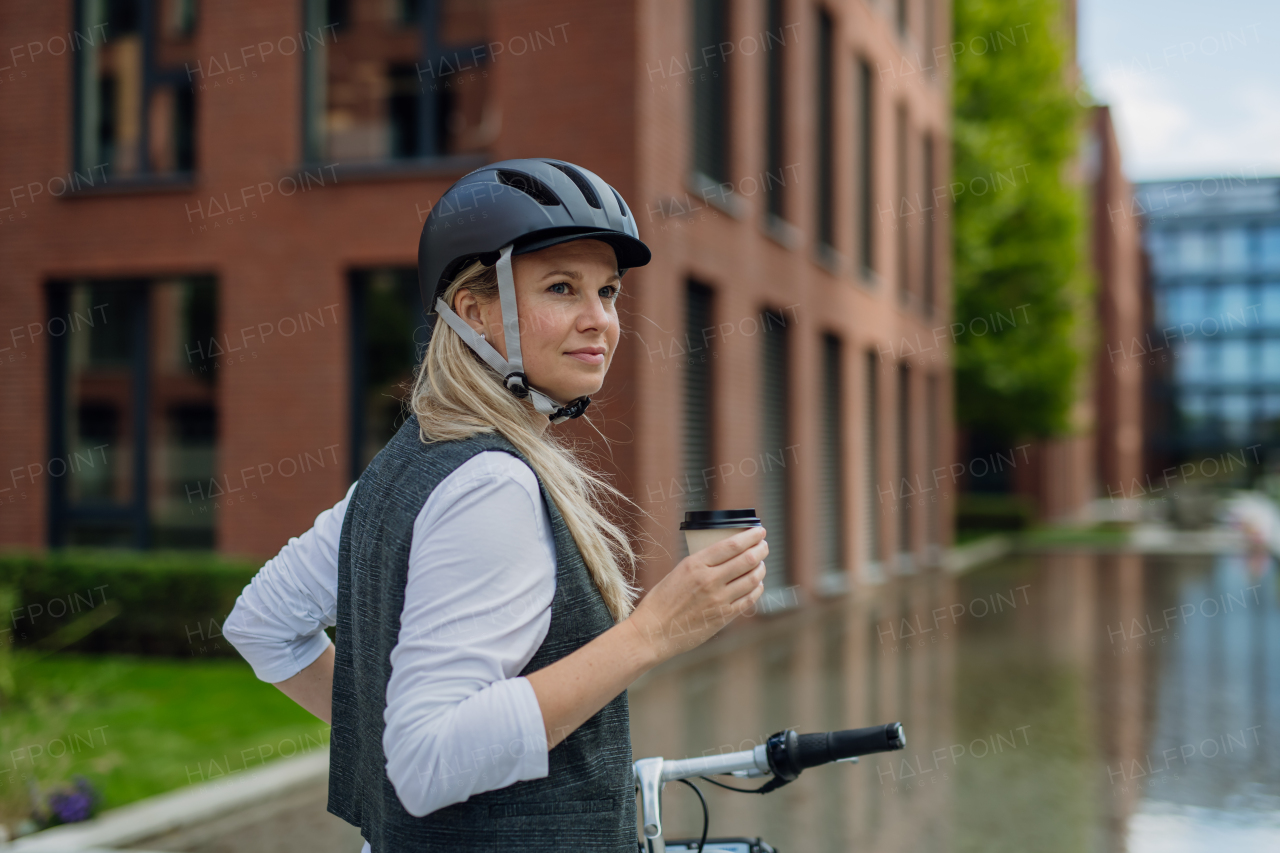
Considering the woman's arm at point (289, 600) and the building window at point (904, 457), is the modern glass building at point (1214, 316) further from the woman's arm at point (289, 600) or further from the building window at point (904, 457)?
the woman's arm at point (289, 600)

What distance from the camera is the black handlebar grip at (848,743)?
215 centimetres

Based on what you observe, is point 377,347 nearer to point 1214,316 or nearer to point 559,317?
point 559,317

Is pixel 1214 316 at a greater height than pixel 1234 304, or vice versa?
pixel 1234 304

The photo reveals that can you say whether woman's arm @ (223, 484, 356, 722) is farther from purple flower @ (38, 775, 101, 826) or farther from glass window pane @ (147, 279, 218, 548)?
glass window pane @ (147, 279, 218, 548)

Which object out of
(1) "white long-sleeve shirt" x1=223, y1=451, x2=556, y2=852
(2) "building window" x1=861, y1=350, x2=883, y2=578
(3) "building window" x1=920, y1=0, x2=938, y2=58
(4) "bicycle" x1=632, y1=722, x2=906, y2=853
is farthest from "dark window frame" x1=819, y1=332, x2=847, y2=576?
(1) "white long-sleeve shirt" x1=223, y1=451, x2=556, y2=852

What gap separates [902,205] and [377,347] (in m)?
14.0

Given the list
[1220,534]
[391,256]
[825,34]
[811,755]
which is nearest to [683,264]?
[391,256]

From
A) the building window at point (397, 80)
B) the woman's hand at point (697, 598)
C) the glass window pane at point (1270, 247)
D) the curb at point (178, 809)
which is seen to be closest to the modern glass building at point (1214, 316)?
the glass window pane at point (1270, 247)

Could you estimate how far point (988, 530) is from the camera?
1463 inches

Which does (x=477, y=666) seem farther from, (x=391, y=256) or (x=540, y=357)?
(x=391, y=256)

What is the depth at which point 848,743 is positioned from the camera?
2225mm

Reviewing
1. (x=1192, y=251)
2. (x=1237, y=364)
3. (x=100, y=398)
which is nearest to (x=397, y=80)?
(x=100, y=398)

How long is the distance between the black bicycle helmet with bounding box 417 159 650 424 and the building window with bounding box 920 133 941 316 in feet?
82.8

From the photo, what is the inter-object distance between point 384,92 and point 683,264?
3.68 metres
